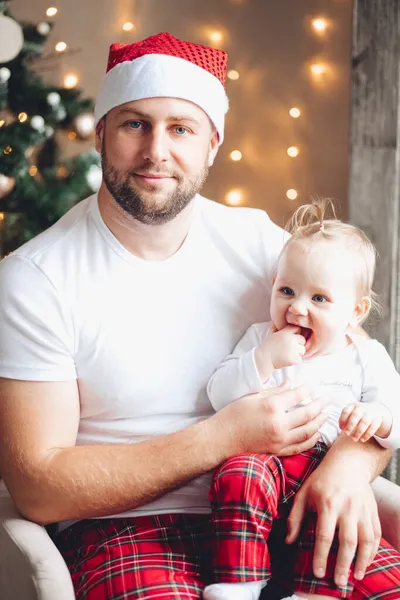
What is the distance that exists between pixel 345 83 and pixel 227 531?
2.50m

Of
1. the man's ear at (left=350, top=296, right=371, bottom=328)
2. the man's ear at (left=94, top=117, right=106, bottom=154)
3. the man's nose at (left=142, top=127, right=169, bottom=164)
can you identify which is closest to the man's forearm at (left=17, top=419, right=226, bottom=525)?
the man's ear at (left=350, top=296, right=371, bottom=328)

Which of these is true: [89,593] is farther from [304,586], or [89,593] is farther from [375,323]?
[375,323]

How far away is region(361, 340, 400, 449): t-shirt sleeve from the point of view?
1619 millimetres

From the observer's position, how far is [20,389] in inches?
60.2

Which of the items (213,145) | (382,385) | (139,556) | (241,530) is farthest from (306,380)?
(213,145)

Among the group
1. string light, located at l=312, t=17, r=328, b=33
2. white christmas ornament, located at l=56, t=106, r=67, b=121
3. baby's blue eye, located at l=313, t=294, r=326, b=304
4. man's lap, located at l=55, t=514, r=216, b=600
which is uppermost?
string light, located at l=312, t=17, r=328, b=33

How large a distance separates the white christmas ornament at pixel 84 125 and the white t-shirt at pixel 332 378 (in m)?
1.96

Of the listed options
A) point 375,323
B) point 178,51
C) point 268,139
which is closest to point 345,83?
point 268,139

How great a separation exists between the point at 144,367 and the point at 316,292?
431 mm

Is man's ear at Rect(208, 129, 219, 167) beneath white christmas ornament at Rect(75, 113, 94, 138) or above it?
beneath

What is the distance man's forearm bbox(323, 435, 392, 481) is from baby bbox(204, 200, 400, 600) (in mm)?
29

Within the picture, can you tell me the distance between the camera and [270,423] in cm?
154

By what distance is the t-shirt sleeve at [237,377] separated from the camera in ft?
5.34

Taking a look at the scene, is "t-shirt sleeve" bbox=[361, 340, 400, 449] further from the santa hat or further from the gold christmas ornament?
the gold christmas ornament
